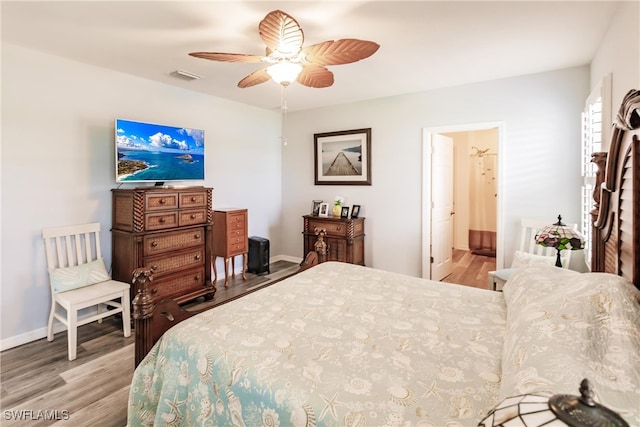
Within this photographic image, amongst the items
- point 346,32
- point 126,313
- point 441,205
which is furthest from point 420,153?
point 126,313

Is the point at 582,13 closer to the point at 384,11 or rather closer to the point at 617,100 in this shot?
the point at 617,100

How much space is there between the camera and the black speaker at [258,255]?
4.89 meters

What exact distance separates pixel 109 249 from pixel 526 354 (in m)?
3.82

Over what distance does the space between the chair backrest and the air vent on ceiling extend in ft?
5.80

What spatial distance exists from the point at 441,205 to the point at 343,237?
1.46m

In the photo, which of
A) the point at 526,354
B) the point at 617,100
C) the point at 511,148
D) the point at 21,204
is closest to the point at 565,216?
the point at 511,148

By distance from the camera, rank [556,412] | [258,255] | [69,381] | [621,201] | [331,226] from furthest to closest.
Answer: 1. [258,255]
2. [331,226]
3. [69,381]
4. [621,201]
5. [556,412]

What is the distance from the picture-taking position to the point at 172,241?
3520 millimetres

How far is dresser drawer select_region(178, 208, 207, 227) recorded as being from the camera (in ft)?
11.8

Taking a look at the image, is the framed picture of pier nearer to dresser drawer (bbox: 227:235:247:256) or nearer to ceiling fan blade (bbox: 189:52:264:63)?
dresser drawer (bbox: 227:235:247:256)

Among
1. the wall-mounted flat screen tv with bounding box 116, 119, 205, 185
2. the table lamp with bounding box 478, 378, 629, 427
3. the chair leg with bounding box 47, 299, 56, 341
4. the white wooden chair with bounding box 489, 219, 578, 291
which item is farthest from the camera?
the wall-mounted flat screen tv with bounding box 116, 119, 205, 185

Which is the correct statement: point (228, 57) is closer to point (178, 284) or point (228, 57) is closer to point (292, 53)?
point (292, 53)

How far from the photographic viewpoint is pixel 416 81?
3.82 m

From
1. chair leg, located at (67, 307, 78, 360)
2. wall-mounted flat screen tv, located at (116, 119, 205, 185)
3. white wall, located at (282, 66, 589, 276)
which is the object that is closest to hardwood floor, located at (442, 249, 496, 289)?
white wall, located at (282, 66, 589, 276)
